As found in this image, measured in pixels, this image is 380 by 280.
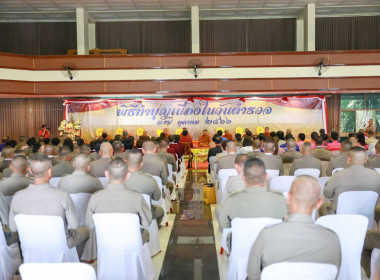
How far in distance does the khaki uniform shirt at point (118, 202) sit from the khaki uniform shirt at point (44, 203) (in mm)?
195

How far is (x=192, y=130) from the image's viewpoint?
14297mm

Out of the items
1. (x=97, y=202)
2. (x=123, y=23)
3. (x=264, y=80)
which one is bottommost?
(x=97, y=202)

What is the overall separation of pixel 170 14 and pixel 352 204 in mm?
11749

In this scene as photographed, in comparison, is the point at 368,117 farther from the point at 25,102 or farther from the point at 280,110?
the point at 25,102

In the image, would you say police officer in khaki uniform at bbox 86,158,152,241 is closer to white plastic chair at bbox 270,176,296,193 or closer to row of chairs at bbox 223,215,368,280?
row of chairs at bbox 223,215,368,280

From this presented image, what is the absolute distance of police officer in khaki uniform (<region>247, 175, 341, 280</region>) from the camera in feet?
7.36

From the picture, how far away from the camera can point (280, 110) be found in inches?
558

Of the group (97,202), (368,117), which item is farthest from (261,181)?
(368,117)

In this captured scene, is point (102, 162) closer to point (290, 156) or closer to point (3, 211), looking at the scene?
point (3, 211)

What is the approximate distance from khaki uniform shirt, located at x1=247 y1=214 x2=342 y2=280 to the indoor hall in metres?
0.01

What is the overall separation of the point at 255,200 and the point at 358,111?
44.4 feet

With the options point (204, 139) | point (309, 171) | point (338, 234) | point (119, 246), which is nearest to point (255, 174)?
point (338, 234)

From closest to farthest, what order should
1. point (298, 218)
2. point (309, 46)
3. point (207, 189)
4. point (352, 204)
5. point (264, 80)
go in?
point (298, 218)
point (352, 204)
point (207, 189)
point (264, 80)
point (309, 46)

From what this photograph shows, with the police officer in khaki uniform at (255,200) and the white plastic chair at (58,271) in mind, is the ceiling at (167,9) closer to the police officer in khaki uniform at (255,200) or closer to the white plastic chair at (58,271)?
the police officer in khaki uniform at (255,200)
